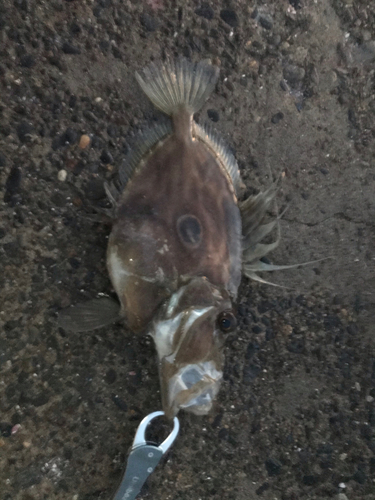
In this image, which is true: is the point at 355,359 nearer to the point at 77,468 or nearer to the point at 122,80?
the point at 77,468

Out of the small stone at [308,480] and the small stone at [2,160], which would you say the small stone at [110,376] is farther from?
the small stone at [308,480]

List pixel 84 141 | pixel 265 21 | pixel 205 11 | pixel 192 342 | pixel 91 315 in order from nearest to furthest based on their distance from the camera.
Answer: pixel 192 342 < pixel 91 315 < pixel 84 141 < pixel 205 11 < pixel 265 21

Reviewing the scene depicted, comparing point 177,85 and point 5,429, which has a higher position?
point 177,85

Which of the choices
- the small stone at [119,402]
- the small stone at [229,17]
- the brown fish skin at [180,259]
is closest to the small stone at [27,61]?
the brown fish skin at [180,259]

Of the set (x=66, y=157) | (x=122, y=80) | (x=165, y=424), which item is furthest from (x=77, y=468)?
(x=122, y=80)

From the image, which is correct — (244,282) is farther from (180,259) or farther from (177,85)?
(177,85)

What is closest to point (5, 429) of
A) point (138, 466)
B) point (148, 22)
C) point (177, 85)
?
point (138, 466)

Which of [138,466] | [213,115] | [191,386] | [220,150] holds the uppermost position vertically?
[213,115]
